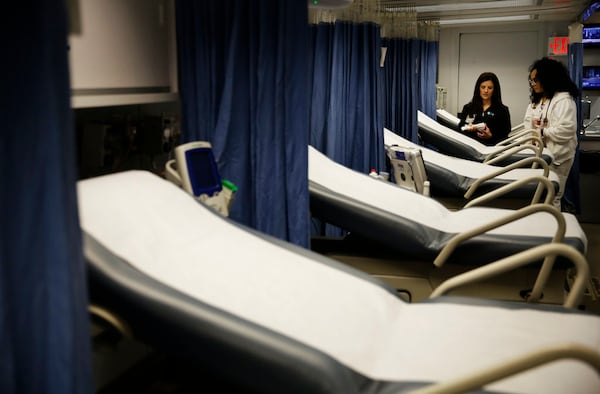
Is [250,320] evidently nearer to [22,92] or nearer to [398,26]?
[22,92]

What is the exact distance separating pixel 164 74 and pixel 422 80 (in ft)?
16.6

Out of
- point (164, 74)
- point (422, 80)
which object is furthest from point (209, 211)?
point (422, 80)

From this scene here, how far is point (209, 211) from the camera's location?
241 cm

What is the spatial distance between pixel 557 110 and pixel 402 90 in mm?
1528

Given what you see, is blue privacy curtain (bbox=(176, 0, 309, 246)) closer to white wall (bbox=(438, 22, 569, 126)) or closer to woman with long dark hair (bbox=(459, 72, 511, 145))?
woman with long dark hair (bbox=(459, 72, 511, 145))

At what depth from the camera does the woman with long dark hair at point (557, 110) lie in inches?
205

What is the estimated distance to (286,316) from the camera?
6.22 feet

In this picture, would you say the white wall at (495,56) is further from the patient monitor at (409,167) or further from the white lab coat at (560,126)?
the patient monitor at (409,167)

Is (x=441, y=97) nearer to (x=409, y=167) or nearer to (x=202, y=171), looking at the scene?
(x=409, y=167)

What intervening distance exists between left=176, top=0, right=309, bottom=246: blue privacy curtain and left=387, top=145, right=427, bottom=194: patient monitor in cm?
137

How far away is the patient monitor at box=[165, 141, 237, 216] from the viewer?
94.7 inches

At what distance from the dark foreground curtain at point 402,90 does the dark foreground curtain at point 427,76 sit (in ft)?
2.03

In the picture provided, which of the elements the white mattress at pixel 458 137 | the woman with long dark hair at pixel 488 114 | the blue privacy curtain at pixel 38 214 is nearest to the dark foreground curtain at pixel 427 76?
the white mattress at pixel 458 137

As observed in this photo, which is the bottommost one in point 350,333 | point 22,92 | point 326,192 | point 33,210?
point 350,333
